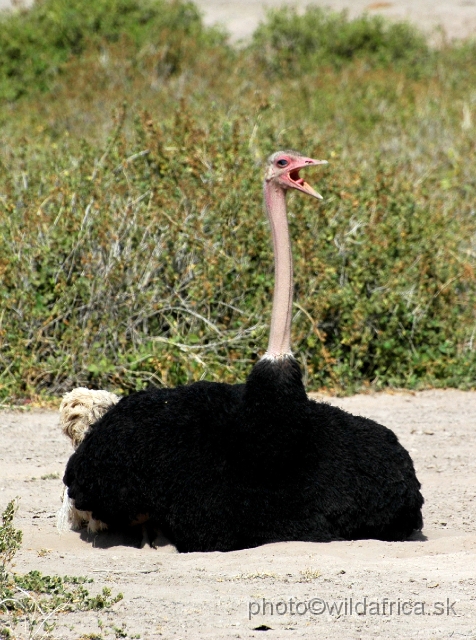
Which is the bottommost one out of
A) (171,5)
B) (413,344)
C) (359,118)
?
(413,344)

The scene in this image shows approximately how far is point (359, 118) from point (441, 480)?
7801 mm

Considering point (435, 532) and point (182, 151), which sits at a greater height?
point (182, 151)

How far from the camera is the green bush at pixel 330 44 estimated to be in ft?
53.5

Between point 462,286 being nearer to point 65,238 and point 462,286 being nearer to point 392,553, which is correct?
point 65,238

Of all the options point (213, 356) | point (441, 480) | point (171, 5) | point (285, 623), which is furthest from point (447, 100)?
point (285, 623)

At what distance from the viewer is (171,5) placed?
1719cm

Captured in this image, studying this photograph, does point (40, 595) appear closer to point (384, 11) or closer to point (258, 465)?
point (258, 465)

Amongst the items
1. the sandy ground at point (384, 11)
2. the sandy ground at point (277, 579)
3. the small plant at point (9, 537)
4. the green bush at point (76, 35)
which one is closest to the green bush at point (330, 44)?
the green bush at point (76, 35)

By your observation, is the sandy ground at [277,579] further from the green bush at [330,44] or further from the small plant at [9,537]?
the green bush at [330,44]

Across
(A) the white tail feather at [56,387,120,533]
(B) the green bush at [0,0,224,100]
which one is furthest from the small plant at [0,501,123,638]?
(B) the green bush at [0,0,224,100]

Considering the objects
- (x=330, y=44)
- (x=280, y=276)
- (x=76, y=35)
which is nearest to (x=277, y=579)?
(x=280, y=276)

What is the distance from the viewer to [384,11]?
75.3 ft

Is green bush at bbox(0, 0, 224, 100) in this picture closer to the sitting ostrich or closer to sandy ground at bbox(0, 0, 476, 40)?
sandy ground at bbox(0, 0, 476, 40)

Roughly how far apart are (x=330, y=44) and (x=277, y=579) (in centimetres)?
1353
